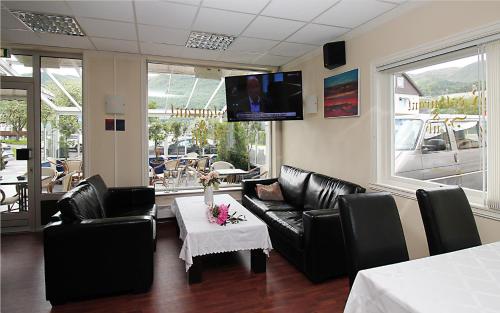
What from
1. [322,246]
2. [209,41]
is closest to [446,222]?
[322,246]

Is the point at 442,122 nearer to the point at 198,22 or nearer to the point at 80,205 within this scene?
the point at 198,22

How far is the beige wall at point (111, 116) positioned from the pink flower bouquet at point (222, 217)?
2215 mm

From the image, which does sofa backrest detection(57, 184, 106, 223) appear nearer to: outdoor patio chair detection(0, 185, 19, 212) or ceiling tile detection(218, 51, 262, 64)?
outdoor patio chair detection(0, 185, 19, 212)

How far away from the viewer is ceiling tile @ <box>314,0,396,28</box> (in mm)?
2963

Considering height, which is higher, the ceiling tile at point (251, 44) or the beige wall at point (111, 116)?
the ceiling tile at point (251, 44)

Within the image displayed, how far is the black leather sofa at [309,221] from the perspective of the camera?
113 inches

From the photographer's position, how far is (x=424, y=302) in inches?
44.8

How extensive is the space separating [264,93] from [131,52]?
2.26 m

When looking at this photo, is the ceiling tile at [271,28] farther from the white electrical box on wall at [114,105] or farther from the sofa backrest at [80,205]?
the sofa backrest at [80,205]

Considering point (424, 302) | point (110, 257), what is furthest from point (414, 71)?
point (110, 257)

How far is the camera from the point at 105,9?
3.14 metres

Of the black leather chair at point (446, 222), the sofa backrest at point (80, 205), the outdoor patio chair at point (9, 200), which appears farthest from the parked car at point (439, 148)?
the outdoor patio chair at point (9, 200)

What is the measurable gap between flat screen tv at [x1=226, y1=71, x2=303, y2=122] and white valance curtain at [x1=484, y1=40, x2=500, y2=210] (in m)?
2.39

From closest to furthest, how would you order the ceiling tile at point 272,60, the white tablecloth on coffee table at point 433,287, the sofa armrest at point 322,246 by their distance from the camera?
the white tablecloth on coffee table at point 433,287, the sofa armrest at point 322,246, the ceiling tile at point 272,60
